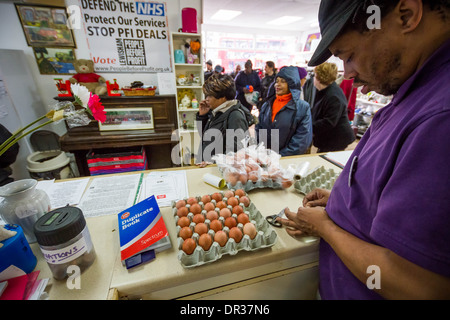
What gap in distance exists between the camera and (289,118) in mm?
2039

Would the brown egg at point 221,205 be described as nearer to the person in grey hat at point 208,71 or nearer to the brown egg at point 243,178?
the brown egg at point 243,178

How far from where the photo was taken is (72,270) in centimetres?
62

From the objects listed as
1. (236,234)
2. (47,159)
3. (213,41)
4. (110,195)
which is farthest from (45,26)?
(213,41)

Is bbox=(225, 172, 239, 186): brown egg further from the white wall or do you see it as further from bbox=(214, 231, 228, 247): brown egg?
the white wall

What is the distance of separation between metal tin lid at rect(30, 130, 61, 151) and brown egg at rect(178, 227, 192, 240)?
122 inches

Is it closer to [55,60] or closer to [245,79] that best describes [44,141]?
[55,60]

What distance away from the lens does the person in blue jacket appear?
2.01m

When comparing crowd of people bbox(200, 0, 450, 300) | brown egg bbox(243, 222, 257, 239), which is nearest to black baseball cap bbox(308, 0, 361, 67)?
crowd of people bbox(200, 0, 450, 300)

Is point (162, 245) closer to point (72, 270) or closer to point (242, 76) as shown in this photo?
point (72, 270)

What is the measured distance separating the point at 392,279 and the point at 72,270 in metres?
0.86

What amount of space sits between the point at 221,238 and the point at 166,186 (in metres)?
0.54

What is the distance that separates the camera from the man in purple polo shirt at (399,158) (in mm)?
367

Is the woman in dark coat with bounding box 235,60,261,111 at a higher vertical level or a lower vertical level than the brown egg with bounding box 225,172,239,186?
higher

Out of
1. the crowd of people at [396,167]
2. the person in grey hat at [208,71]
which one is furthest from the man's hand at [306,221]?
the person in grey hat at [208,71]
